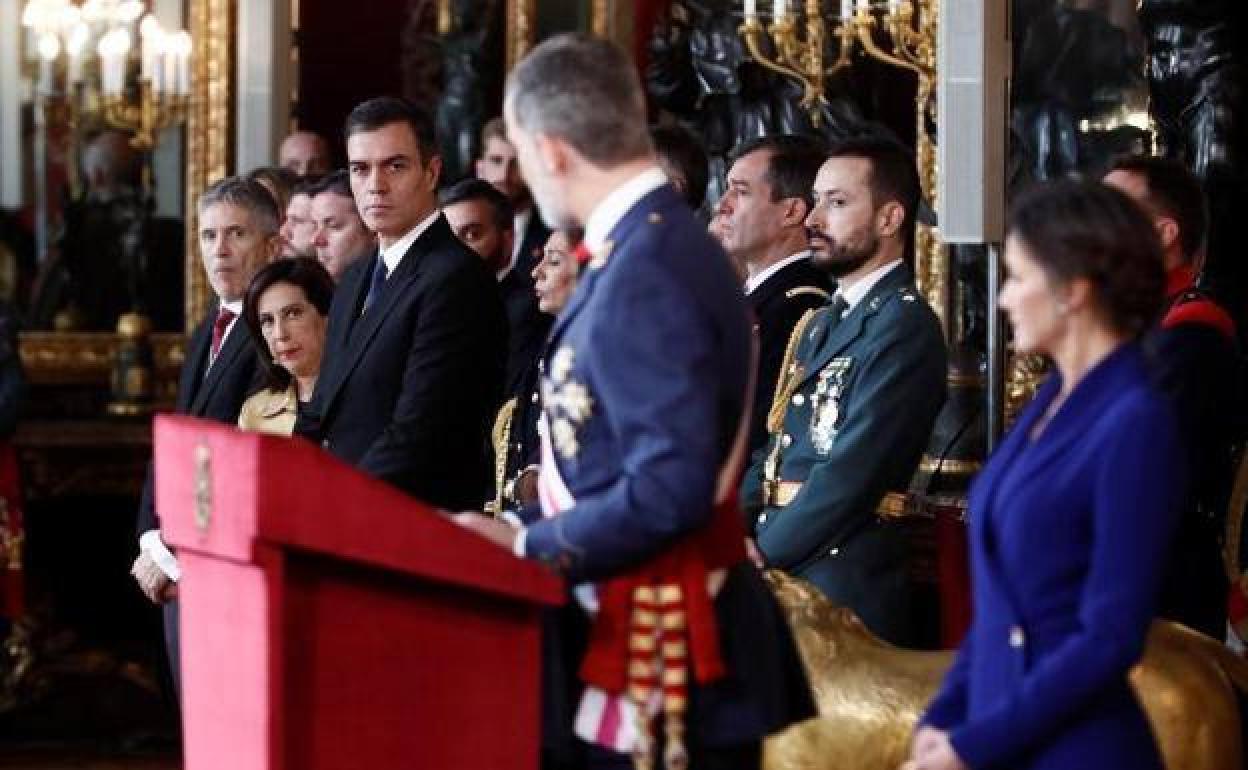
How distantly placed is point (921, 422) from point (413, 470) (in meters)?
0.88

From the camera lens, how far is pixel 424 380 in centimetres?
486

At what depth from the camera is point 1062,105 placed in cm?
744

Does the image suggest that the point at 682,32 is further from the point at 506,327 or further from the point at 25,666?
the point at 506,327

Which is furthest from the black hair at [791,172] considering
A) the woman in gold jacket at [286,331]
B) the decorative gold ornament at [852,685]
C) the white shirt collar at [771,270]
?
the decorative gold ornament at [852,685]

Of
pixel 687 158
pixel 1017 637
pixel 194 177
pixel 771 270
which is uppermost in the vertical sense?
pixel 194 177

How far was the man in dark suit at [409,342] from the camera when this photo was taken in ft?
15.9

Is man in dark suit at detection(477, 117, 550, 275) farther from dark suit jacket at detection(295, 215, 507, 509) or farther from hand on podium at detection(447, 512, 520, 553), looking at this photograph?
hand on podium at detection(447, 512, 520, 553)

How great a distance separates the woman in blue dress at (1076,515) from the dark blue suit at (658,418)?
0.29m

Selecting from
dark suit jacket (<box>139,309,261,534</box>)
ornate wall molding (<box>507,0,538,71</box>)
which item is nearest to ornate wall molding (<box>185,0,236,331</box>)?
ornate wall molding (<box>507,0,538,71</box>)

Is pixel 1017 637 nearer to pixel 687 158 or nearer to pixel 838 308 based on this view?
pixel 838 308

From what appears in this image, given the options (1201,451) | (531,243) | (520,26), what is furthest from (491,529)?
(520,26)

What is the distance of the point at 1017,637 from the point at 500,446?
9.16ft

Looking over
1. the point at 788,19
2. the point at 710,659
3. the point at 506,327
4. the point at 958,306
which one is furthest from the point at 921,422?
the point at 958,306

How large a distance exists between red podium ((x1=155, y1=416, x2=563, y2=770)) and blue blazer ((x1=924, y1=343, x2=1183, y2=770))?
0.50m
